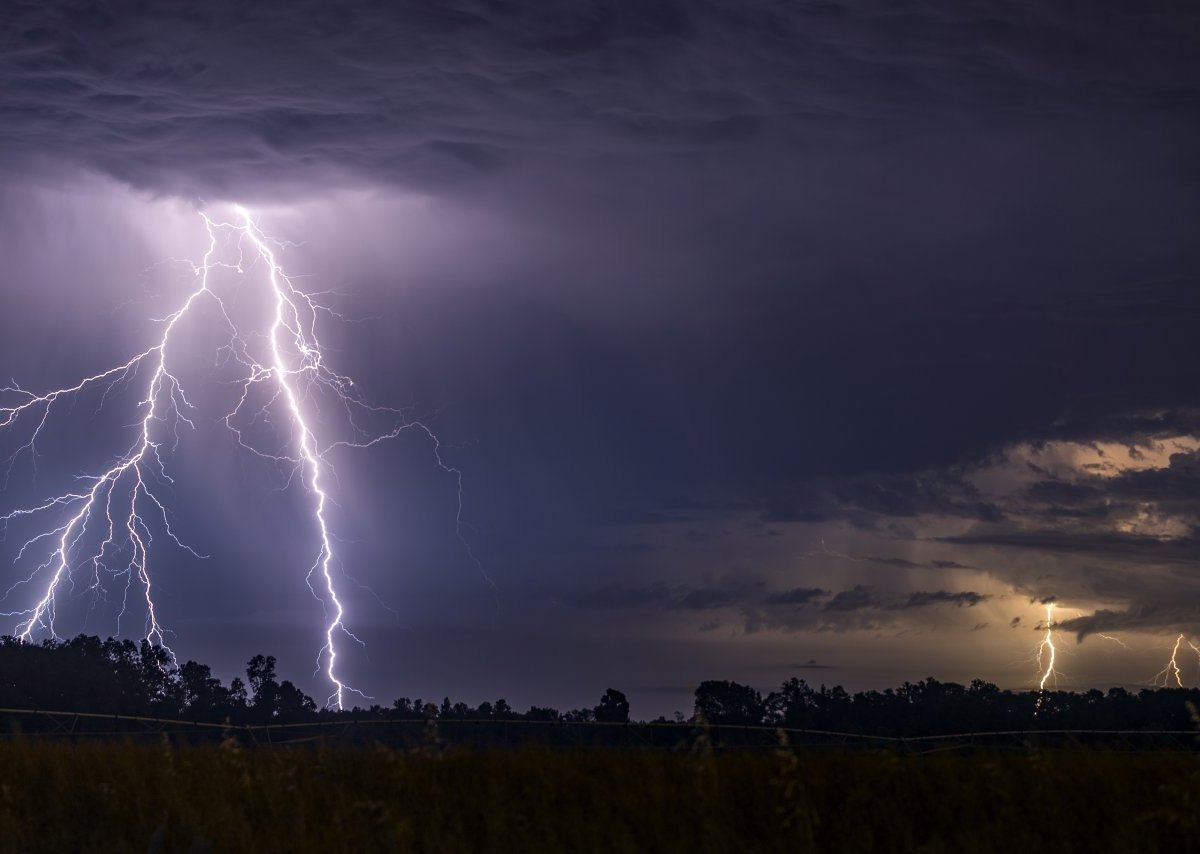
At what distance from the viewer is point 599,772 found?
13039 millimetres

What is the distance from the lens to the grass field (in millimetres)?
10570

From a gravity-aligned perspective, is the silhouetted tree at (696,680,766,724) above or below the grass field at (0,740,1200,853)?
above

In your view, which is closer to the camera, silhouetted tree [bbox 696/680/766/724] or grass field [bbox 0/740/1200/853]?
grass field [bbox 0/740/1200/853]

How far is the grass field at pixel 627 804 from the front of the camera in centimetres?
1057

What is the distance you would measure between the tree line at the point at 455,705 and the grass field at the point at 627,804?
44967 millimetres

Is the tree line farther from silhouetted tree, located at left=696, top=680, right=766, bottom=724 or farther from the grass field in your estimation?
the grass field

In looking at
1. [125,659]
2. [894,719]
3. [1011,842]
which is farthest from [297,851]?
[125,659]

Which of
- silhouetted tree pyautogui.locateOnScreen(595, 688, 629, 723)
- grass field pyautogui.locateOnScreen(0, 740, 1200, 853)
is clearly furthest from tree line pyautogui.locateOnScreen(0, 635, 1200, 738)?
grass field pyautogui.locateOnScreen(0, 740, 1200, 853)

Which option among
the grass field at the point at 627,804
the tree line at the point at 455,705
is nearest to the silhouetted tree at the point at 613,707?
the tree line at the point at 455,705

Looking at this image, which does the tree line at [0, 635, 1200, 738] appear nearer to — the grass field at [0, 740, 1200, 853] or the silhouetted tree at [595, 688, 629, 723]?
the silhouetted tree at [595, 688, 629, 723]

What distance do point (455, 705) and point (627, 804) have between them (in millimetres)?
66152

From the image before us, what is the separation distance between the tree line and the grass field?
44967mm

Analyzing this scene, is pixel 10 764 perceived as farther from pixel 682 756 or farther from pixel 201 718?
pixel 201 718

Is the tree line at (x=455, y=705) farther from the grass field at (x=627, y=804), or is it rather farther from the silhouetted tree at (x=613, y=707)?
the grass field at (x=627, y=804)
